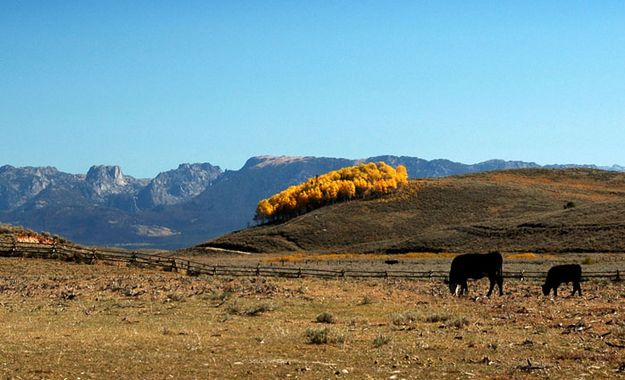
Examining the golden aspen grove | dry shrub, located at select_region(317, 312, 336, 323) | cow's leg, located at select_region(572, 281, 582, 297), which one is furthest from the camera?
the golden aspen grove

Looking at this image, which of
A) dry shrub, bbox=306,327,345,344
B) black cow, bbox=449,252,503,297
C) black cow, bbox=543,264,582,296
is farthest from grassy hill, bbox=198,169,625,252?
dry shrub, bbox=306,327,345,344

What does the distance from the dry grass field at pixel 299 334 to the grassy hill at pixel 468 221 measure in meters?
77.2

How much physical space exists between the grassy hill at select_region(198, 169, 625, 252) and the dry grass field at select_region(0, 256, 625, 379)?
77193 mm

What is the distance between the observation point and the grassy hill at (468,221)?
114438mm

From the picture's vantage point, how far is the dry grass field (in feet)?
52.3

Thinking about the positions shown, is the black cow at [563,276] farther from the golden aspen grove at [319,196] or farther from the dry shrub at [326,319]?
the golden aspen grove at [319,196]

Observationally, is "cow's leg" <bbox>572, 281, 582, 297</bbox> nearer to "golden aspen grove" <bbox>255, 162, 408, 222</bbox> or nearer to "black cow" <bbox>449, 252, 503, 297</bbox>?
"black cow" <bbox>449, 252, 503, 297</bbox>

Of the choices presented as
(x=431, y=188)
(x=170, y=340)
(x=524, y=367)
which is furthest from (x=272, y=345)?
(x=431, y=188)

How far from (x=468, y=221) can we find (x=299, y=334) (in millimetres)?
132616

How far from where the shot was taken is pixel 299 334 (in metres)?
21.6

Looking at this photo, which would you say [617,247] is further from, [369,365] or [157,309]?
[369,365]

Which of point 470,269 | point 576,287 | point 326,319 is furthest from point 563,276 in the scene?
point 326,319

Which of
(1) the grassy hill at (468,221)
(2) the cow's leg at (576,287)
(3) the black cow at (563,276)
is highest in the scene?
(1) the grassy hill at (468,221)

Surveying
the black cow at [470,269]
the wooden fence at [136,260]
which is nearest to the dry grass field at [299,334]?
the black cow at [470,269]
